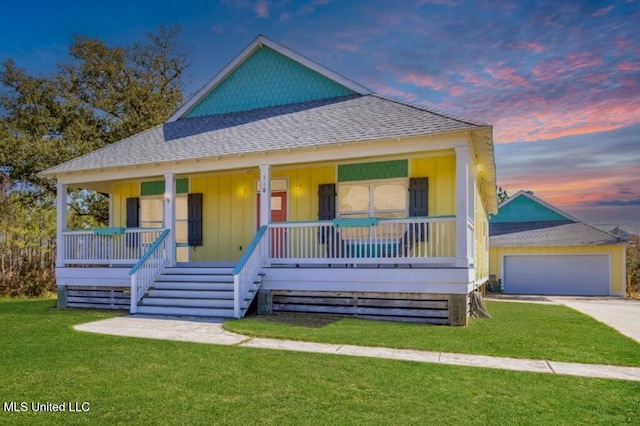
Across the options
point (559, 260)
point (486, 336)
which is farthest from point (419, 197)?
→ point (559, 260)

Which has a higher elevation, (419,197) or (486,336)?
(419,197)

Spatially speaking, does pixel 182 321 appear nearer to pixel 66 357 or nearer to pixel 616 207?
pixel 66 357

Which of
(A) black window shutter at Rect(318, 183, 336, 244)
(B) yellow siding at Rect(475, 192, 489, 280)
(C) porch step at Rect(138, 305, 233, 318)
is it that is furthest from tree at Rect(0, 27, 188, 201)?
(B) yellow siding at Rect(475, 192, 489, 280)

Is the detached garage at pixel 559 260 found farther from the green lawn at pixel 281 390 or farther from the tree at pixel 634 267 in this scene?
the green lawn at pixel 281 390

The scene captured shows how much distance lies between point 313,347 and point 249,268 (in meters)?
3.58

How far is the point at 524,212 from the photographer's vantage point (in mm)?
27688

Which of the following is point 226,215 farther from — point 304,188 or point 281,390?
point 281,390

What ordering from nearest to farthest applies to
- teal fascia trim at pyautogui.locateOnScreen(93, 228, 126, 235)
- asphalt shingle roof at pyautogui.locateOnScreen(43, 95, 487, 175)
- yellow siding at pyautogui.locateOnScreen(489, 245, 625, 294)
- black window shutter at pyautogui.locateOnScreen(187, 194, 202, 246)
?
asphalt shingle roof at pyautogui.locateOnScreen(43, 95, 487, 175), teal fascia trim at pyautogui.locateOnScreen(93, 228, 126, 235), black window shutter at pyautogui.locateOnScreen(187, 194, 202, 246), yellow siding at pyautogui.locateOnScreen(489, 245, 625, 294)

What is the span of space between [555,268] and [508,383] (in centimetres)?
2085

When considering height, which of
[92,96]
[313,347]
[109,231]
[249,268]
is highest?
[92,96]

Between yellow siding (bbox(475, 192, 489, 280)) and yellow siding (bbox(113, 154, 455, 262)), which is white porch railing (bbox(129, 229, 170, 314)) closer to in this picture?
yellow siding (bbox(113, 154, 455, 262))

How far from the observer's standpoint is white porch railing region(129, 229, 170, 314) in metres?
10.1

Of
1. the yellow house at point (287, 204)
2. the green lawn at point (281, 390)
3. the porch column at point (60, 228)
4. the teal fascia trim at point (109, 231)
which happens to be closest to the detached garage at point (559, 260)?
the yellow house at point (287, 204)

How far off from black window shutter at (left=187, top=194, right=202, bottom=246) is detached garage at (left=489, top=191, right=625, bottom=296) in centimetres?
1676
